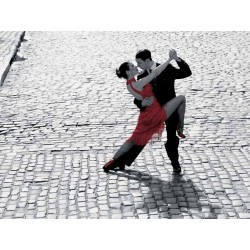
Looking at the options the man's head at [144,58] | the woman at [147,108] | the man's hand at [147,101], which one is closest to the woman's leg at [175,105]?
the woman at [147,108]

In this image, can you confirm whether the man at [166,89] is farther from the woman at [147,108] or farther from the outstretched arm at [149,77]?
the outstretched arm at [149,77]

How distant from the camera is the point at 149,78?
7910mm

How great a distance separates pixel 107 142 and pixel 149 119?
184 cm

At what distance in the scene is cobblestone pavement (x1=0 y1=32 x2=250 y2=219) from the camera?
25.3ft

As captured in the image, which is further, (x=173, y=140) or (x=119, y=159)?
(x=119, y=159)

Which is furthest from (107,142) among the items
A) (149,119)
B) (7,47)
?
(7,47)

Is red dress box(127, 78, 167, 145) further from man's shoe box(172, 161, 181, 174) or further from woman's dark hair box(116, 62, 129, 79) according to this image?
man's shoe box(172, 161, 181, 174)

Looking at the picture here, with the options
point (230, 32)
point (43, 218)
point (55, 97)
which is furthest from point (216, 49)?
point (43, 218)

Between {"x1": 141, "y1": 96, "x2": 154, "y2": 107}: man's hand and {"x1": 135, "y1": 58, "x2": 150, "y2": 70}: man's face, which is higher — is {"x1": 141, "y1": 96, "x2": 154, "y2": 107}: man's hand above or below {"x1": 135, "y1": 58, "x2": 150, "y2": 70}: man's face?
below

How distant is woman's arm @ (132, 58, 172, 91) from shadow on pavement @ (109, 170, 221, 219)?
136 centimetres

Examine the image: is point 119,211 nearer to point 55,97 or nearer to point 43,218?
point 43,218

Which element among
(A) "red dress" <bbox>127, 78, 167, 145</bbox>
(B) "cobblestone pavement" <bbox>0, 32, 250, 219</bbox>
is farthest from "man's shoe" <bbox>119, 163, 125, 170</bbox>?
(A) "red dress" <bbox>127, 78, 167, 145</bbox>

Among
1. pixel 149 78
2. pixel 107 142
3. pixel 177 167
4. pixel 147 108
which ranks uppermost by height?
pixel 149 78

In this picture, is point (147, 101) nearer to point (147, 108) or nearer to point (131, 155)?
point (147, 108)
